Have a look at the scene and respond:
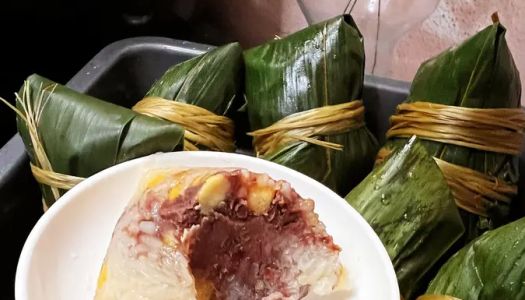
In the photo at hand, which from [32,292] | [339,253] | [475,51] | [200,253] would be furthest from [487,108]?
[32,292]

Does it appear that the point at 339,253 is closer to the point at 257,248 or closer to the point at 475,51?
the point at 257,248

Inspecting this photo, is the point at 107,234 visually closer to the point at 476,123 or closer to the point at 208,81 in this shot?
the point at 208,81

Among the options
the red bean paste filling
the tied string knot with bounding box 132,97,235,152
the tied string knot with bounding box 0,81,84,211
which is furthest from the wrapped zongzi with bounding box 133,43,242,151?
the red bean paste filling

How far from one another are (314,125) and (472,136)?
0.17m

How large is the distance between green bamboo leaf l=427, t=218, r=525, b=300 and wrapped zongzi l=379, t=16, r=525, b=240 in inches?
3.6

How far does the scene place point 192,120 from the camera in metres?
0.78

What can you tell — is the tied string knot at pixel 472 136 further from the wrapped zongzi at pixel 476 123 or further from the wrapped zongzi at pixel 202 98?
the wrapped zongzi at pixel 202 98

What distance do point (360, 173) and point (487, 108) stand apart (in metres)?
0.15

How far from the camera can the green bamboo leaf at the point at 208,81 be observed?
812 mm

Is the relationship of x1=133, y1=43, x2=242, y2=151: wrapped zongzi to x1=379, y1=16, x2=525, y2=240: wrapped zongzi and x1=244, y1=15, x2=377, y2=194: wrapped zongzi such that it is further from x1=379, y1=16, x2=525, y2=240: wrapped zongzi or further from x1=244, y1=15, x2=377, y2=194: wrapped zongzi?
x1=379, y1=16, x2=525, y2=240: wrapped zongzi

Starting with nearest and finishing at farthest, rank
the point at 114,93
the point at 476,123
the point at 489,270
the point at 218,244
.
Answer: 1. the point at 218,244
2. the point at 489,270
3. the point at 476,123
4. the point at 114,93

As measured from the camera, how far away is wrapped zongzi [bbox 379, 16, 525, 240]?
0.76 meters

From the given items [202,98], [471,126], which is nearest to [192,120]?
[202,98]

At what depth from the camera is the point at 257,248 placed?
1.86ft
